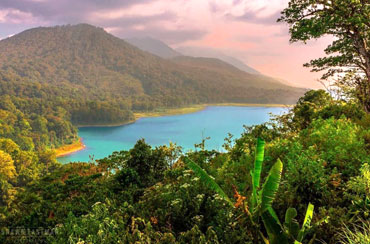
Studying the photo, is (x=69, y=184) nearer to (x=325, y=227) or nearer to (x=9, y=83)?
(x=325, y=227)

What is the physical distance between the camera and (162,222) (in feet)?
13.0

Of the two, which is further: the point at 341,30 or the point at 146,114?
the point at 146,114

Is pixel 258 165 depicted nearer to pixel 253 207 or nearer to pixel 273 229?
pixel 253 207

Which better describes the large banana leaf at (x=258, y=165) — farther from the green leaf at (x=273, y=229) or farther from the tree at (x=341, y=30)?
the tree at (x=341, y=30)

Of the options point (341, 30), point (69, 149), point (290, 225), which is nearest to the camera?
point (290, 225)

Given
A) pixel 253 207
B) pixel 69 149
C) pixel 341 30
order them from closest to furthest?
pixel 253 207 → pixel 341 30 → pixel 69 149

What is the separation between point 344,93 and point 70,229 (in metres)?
16.0

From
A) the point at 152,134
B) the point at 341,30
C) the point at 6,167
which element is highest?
the point at 341,30

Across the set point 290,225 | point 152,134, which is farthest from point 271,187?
point 152,134

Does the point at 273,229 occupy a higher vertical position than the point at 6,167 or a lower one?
higher

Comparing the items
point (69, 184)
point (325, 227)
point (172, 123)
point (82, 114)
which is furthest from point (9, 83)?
point (325, 227)

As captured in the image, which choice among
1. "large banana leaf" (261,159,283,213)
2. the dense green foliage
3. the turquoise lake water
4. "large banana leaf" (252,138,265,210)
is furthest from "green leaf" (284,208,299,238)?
the turquoise lake water

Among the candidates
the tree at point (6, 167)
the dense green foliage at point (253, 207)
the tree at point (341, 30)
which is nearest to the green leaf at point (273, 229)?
the dense green foliage at point (253, 207)

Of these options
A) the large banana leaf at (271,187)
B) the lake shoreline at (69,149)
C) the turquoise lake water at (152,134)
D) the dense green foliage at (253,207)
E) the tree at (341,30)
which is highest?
the tree at (341,30)
